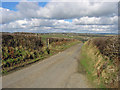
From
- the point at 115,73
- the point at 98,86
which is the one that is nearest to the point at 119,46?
the point at 115,73

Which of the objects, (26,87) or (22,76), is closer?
(26,87)

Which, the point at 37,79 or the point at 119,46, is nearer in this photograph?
the point at 37,79

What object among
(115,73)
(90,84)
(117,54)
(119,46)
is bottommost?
(90,84)

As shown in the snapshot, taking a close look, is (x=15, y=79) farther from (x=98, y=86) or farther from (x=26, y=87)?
(x=98, y=86)

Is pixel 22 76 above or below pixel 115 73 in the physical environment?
below

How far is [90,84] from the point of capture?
6.40m

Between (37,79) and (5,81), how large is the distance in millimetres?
1985

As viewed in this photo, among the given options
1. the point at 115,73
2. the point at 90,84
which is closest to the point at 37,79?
the point at 90,84

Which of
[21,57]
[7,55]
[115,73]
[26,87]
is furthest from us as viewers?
[21,57]

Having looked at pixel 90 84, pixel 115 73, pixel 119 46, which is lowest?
pixel 90 84

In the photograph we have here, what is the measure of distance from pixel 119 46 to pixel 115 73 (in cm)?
237

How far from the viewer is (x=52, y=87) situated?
19.4ft

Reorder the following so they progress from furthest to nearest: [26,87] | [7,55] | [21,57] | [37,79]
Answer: [21,57] → [7,55] → [37,79] → [26,87]

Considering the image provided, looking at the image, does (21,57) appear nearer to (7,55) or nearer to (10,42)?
(7,55)
